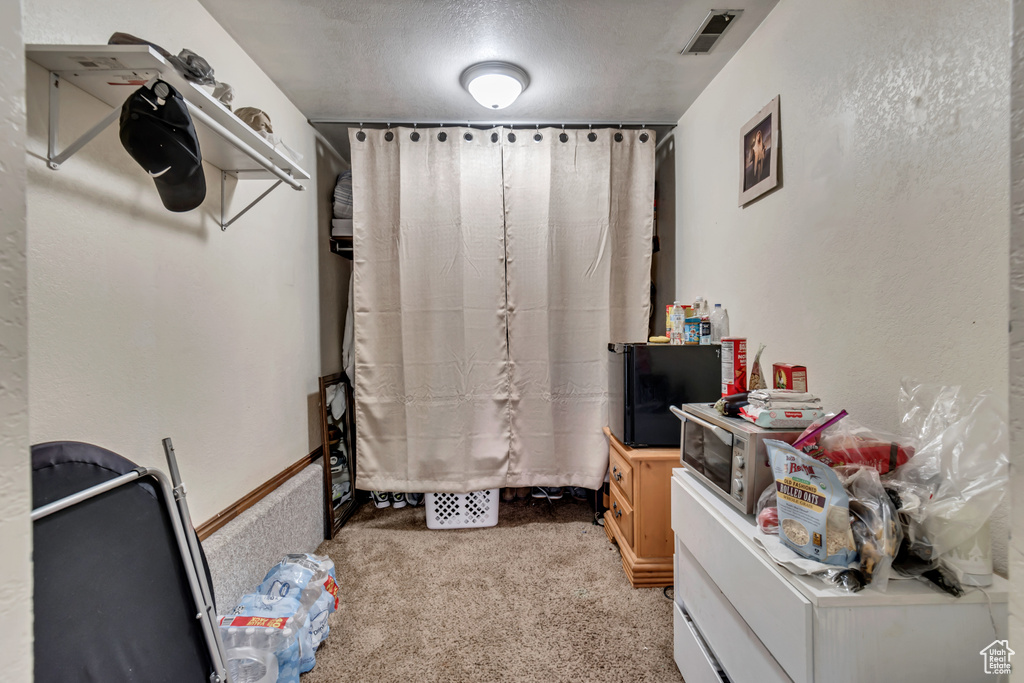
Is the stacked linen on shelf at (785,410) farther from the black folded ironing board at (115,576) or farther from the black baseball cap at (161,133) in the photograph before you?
the black baseball cap at (161,133)

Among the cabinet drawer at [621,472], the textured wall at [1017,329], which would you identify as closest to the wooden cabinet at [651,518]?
the cabinet drawer at [621,472]

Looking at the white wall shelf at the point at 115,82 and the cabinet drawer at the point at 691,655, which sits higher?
the white wall shelf at the point at 115,82

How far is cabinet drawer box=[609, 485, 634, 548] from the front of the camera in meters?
1.92

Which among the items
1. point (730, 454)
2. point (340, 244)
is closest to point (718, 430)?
point (730, 454)

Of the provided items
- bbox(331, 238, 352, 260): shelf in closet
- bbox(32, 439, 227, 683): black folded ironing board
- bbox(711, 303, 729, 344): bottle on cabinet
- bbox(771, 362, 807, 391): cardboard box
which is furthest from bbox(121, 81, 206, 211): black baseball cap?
bbox(711, 303, 729, 344): bottle on cabinet

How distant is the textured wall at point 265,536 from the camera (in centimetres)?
143

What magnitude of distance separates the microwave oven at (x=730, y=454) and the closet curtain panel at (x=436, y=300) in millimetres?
1217

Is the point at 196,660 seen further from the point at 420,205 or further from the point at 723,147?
the point at 723,147

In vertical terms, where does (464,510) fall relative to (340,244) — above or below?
below

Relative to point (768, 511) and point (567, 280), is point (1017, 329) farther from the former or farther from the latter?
point (567, 280)

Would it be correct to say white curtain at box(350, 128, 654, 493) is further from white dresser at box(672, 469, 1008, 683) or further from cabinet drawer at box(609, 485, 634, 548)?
white dresser at box(672, 469, 1008, 683)

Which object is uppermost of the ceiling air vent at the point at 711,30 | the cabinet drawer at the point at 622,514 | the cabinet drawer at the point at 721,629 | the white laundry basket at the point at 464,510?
the ceiling air vent at the point at 711,30

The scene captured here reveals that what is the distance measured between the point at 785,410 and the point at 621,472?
3.34 feet

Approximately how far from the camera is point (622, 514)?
6.70 ft
